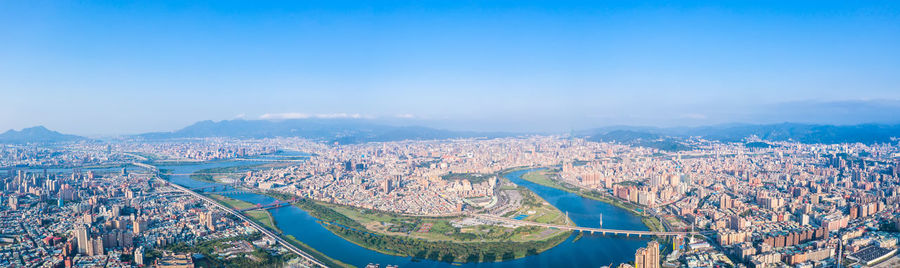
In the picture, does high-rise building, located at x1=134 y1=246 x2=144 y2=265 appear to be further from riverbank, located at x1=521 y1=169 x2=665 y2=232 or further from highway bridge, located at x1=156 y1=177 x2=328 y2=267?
riverbank, located at x1=521 y1=169 x2=665 y2=232

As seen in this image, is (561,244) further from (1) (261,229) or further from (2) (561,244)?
(1) (261,229)

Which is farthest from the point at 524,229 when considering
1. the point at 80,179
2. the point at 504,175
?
the point at 80,179

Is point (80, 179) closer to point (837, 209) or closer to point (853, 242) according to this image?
point (853, 242)

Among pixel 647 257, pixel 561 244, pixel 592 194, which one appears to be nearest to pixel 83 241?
pixel 561 244

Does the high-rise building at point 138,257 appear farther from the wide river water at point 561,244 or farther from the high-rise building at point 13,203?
the high-rise building at point 13,203

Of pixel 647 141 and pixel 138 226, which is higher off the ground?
pixel 647 141

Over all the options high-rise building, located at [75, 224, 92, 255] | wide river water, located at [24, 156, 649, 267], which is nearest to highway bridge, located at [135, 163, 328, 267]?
wide river water, located at [24, 156, 649, 267]

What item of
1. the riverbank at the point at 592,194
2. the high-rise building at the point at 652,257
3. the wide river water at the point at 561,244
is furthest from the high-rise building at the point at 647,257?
the riverbank at the point at 592,194
